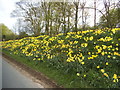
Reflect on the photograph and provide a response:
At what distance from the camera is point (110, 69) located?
319cm

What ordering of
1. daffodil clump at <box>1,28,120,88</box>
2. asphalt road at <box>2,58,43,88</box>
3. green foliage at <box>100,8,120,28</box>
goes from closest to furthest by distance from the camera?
1. daffodil clump at <box>1,28,120,88</box>
2. asphalt road at <box>2,58,43,88</box>
3. green foliage at <box>100,8,120,28</box>

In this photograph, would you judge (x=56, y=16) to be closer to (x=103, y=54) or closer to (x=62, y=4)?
(x=62, y=4)

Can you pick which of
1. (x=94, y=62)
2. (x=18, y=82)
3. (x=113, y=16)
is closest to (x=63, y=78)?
(x=94, y=62)

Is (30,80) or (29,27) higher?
(29,27)

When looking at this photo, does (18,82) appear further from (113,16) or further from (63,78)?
(113,16)

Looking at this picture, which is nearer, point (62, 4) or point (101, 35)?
point (101, 35)

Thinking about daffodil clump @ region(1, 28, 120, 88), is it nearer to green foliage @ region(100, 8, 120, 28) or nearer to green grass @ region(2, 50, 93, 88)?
green grass @ region(2, 50, 93, 88)

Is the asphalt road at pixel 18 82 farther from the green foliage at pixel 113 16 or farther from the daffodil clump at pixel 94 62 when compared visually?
the green foliage at pixel 113 16

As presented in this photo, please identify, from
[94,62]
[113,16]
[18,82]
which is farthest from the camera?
[113,16]

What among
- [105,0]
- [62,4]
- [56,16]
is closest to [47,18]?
[56,16]

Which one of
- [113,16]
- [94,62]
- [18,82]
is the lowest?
[18,82]

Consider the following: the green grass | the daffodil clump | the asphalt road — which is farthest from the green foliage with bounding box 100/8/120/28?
the asphalt road

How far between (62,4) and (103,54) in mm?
8619

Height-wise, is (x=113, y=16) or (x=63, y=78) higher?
(x=113, y=16)
